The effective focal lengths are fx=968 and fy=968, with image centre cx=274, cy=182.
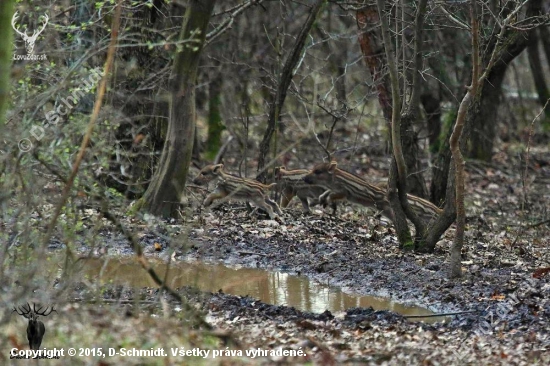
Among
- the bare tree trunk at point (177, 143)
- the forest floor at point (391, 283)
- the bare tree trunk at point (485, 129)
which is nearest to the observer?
the forest floor at point (391, 283)

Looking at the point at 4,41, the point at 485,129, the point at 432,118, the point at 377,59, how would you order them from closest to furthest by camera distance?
the point at 4,41, the point at 377,59, the point at 432,118, the point at 485,129

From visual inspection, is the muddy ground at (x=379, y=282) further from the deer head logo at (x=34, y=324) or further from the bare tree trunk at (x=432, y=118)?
the bare tree trunk at (x=432, y=118)

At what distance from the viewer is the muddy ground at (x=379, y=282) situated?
309 inches

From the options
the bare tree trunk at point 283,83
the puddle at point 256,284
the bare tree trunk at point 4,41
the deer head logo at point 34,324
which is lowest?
the deer head logo at point 34,324

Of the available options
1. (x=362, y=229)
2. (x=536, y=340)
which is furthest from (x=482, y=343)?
(x=362, y=229)

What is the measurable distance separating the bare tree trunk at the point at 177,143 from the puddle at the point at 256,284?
2057mm

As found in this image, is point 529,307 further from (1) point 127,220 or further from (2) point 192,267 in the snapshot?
(1) point 127,220

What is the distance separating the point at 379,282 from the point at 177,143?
3.98 meters

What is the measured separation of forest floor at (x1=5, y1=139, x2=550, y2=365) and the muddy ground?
0.01 meters

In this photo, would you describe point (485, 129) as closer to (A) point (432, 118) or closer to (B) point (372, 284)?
(A) point (432, 118)

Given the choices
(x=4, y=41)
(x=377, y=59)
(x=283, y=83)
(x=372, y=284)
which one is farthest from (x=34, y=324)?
(x=377, y=59)

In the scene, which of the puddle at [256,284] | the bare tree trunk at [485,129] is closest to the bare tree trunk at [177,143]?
the puddle at [256,284]

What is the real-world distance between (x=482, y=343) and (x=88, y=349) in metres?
3.31

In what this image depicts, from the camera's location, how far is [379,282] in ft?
34.4
